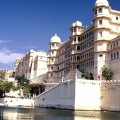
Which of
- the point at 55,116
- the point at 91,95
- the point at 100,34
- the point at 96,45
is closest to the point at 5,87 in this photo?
the point at 96,45

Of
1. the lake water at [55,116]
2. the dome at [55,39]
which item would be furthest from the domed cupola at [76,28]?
the lake water at [55,116]

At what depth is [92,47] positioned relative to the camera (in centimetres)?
6241

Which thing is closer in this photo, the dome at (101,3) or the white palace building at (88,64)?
the white palace building at (88,64)

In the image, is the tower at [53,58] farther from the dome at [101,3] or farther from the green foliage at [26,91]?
the dome at [101,3]

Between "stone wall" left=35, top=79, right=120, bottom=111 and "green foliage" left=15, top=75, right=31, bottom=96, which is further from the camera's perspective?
"green foliage" left=15, top=75, right=31, bottom=96

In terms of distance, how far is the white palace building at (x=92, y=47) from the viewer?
5775cm

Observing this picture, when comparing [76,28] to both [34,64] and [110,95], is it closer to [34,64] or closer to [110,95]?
[110,95]

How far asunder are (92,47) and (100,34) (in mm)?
4569

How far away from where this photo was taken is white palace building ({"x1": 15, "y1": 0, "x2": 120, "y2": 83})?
189ft

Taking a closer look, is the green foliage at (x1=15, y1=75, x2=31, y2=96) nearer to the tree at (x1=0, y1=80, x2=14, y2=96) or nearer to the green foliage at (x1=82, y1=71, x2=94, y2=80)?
the tree at (x1=0, y1=80, x2=14, y2=96)

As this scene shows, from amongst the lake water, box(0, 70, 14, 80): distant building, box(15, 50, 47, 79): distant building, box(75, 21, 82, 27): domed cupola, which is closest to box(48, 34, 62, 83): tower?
box(75, 21, 82, 27): domed cupola

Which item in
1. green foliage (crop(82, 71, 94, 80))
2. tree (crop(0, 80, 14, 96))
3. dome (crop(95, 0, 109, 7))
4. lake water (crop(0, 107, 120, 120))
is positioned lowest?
lake water (crop(0, 107, 120, 120))

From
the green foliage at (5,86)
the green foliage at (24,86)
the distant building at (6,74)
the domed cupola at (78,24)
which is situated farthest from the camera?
the distant building at (6,74)

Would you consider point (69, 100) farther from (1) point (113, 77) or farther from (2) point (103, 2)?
(2) point (103, 2)
